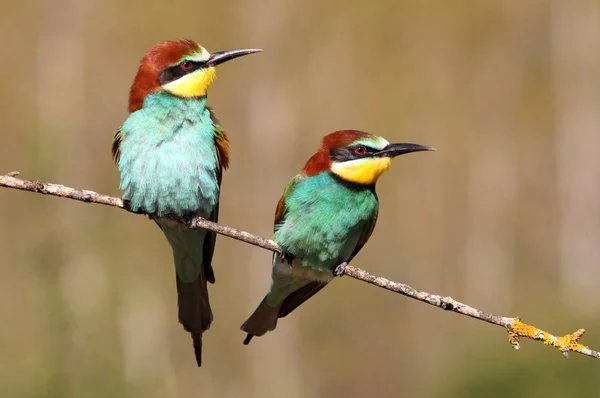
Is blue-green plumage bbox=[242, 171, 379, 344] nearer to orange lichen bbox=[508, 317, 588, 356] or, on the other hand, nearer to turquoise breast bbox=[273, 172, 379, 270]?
turquoise breast bbox=[273, 172, 379, 270]

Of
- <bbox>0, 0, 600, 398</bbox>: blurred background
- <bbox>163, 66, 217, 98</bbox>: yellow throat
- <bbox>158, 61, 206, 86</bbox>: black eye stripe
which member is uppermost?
<bbox>158, 61, 206, 86</bbox>: black eye stripe

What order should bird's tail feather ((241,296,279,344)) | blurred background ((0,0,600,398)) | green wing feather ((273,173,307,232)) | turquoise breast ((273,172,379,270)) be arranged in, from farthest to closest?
1. blurred background ((0,0,600,398))
2. bird's tail feather ((241,296,279,344))
3. green wing feather ((273,173,307,232))
4. turquoise breast ((273,172,379,270))

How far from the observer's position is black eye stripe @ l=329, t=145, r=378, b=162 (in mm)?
3455

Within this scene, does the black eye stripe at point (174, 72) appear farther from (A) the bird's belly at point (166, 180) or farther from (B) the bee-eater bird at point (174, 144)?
(A) the bird's belly at point (166, 180)

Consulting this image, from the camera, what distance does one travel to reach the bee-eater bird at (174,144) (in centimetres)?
331

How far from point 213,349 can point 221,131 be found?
15.5 feet

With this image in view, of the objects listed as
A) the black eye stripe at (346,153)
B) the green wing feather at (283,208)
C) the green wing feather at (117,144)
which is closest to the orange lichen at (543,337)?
the black eye stripe at (346,153)

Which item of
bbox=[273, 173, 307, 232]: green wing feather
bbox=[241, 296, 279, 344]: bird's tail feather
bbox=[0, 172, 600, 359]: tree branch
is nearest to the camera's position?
bbox=[0, 172, 600, 359]: tree branch

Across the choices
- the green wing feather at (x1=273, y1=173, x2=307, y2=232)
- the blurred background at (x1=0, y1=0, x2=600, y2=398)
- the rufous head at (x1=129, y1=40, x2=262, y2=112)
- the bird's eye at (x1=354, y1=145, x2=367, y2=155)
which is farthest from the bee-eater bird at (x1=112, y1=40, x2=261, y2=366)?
the blurred background at (x1=0, y1=0, x2=600, y2=398)

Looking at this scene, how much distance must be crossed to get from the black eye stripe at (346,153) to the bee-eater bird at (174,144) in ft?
1.33

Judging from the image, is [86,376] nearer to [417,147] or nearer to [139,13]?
[417,147]

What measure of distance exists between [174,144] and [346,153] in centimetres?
63

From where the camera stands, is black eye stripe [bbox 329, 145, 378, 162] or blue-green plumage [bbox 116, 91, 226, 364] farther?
black eye stripe [bbox 329, 145, 378, 162]

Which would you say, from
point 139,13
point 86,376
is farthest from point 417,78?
point 86,376
